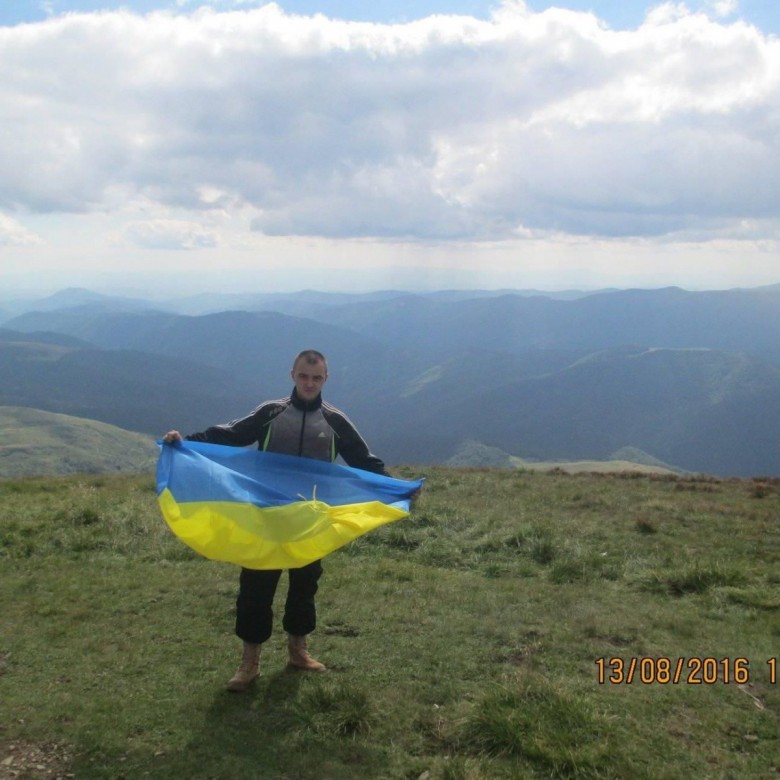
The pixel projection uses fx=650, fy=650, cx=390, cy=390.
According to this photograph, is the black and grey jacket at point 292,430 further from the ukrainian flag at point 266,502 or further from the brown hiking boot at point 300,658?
the brown hiking boot at point 300,658

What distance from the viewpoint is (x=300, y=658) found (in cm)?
715

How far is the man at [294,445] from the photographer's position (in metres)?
6.83

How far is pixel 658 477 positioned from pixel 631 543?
39.0 ft

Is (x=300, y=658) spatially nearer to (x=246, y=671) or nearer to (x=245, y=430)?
(x=246, y=671)

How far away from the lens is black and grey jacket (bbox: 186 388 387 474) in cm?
714

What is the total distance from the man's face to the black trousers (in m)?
1.84

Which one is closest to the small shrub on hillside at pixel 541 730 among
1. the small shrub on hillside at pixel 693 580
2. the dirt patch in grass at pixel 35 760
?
the dirt patch in grass at pixel 35 760

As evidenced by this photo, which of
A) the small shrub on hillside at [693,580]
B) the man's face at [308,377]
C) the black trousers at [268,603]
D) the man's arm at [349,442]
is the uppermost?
the man's face at [308,377]

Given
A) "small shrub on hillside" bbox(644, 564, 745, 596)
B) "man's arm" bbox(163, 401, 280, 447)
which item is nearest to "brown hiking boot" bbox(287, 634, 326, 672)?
"man's arm" bbox(163, 401, 280, 447)

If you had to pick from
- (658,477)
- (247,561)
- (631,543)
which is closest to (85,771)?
(247,561)

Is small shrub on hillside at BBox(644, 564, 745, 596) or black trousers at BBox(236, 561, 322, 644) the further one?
small shrub on hillside at BBox(644, 564, 745, 596)

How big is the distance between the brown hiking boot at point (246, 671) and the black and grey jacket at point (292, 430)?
210cm
